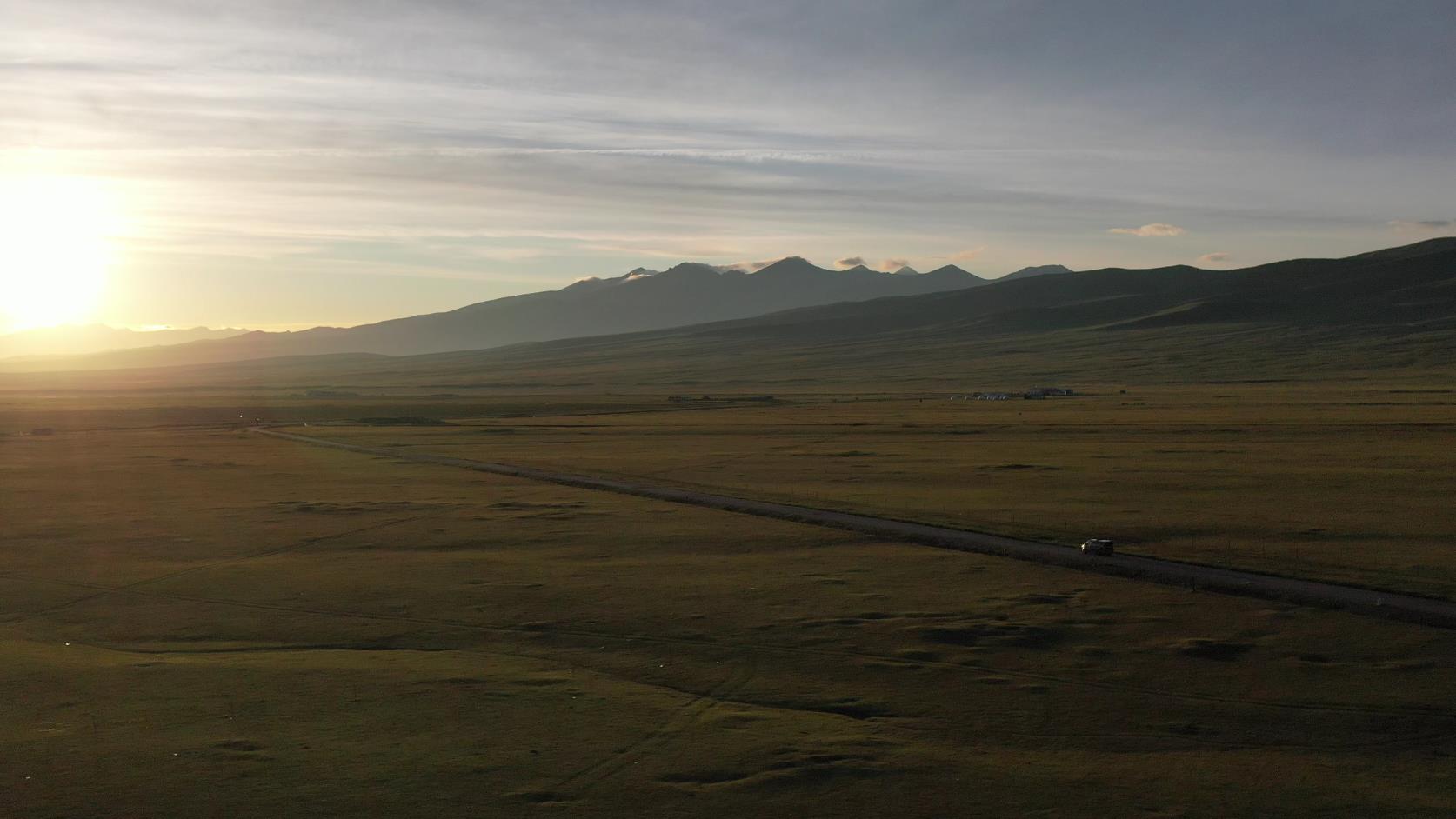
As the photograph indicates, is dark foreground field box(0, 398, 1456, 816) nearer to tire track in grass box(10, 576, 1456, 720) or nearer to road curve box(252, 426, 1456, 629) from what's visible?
tire track in grass box(10, 576, 1456, 720)

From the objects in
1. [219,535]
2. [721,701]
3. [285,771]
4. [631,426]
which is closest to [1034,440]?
[631,426]

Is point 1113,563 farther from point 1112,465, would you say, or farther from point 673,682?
point 1112,465

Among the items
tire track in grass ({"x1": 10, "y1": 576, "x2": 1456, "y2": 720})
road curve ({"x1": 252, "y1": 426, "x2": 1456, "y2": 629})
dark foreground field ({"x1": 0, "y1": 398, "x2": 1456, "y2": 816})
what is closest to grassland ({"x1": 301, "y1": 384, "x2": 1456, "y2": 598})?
road curve ({"x1": 252, "y1": 426, "x2": 1456, "y2": 629})

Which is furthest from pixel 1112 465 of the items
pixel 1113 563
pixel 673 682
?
pixel 673 682

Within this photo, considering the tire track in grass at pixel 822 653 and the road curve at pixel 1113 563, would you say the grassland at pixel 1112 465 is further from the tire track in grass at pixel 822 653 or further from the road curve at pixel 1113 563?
the tire track in grass at pixel 822 653

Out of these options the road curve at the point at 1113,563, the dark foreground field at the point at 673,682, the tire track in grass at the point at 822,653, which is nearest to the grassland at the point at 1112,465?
the road curve at the point at 1113,563
